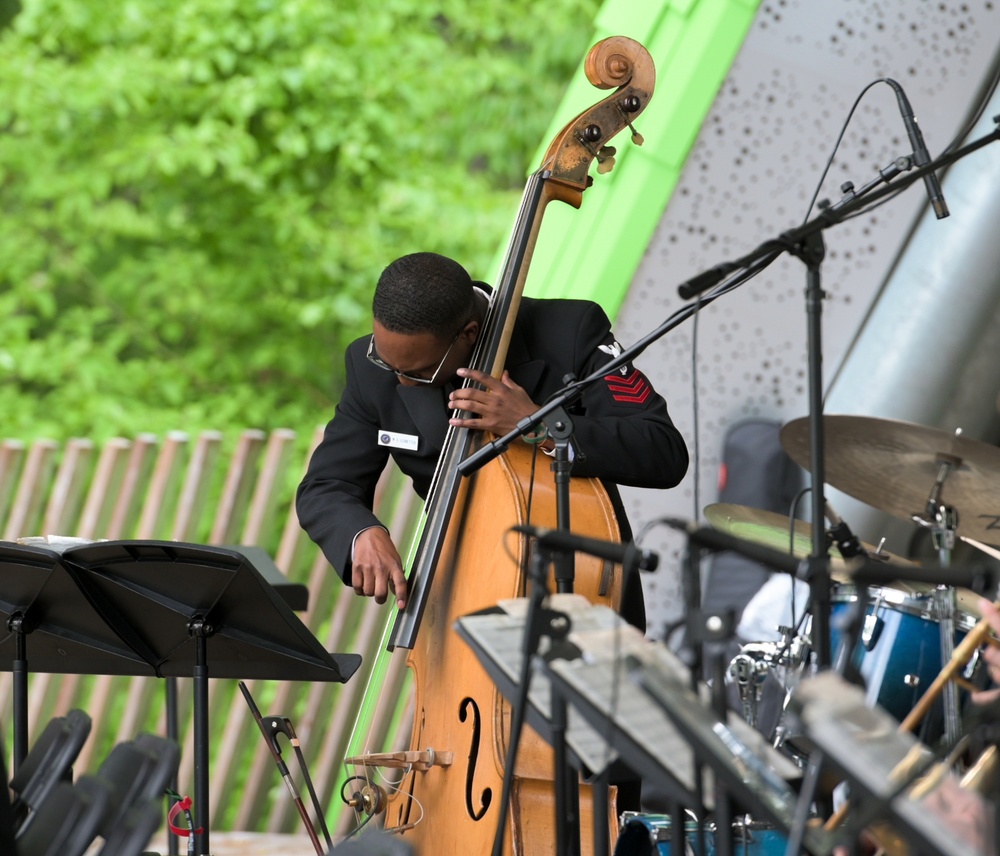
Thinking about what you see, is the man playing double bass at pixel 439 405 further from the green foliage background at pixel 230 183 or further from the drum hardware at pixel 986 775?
the green foliage background at pixel 230 183

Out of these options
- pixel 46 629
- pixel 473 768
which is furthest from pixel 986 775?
pixel 46 629

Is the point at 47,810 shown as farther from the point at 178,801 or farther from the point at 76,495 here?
the point at 76,495

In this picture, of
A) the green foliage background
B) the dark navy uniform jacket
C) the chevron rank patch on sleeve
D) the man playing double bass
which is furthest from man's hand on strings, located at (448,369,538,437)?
the green foliage background

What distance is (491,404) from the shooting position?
8.37 ft

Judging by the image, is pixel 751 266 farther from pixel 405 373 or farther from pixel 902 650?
pixel 902 650

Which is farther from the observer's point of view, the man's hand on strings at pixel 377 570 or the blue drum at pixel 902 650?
the blue drum at pixel 902 650

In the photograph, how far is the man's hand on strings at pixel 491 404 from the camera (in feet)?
8.35

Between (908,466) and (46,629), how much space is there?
6.45ft

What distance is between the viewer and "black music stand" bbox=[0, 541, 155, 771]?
2584 mm

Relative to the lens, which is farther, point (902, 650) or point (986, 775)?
point (902, 650)

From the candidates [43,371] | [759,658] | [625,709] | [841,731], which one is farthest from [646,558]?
[43,371]

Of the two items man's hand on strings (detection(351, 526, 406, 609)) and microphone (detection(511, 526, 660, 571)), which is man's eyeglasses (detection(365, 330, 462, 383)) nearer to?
man's hand on strings (detection(351, 526, 406, 609))

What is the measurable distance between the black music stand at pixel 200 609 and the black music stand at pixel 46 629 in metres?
0.03

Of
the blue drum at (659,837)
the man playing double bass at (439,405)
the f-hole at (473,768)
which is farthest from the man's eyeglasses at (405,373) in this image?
the blue drum at (659,837)
